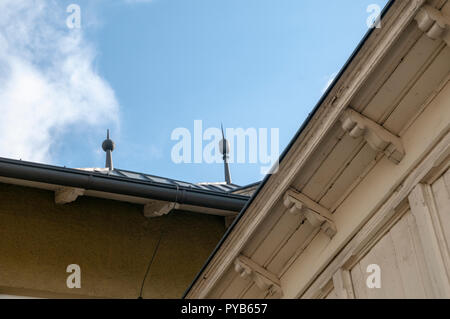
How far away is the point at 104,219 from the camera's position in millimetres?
10555

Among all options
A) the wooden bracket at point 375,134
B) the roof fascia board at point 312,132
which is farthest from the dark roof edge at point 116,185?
the wooden bracket at point 375,134

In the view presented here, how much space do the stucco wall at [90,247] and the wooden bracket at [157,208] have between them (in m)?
0.19

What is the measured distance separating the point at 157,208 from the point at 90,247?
0.92 meters

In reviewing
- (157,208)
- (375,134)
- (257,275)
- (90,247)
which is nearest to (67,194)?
(90,247)

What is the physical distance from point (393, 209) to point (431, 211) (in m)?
0.45

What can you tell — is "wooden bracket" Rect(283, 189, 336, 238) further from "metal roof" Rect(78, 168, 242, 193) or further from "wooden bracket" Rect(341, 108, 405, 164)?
"metal roof" Rect(78, 168, 242, 193)

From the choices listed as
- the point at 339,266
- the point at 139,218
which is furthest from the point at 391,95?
the point at 139,218

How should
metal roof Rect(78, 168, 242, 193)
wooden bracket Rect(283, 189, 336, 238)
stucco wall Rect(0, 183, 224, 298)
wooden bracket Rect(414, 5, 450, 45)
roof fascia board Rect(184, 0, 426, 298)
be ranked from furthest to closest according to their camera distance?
metal roof Rect(78, 168, 242, 193)
stucco wall Rect(0, 183, 224, 298)
wooden bracket Rect(283, 189, 336, 238)
roof fascia board Rect(184, 0, 426, 298)
wooden bracket Rect(414, 5, 450, 45)

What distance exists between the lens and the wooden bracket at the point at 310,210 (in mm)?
7086

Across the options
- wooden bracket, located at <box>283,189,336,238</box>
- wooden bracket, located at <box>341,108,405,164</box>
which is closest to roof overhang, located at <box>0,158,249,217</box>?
wooden bracket, located at <box>283,189,336,238</box>

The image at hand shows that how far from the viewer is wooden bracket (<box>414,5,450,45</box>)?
18.8ft

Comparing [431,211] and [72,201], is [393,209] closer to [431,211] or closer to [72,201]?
[431,211]

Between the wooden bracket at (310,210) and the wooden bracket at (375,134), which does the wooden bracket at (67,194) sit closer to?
the wooden bracket at (310,210)

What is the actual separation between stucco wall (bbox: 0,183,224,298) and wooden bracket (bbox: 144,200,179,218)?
186 mm
